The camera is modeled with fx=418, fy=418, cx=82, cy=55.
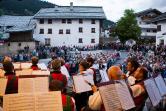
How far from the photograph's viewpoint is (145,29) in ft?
322

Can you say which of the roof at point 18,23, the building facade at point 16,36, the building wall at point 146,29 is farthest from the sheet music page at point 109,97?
the building wall at point 146,29

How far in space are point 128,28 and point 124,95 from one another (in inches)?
2833

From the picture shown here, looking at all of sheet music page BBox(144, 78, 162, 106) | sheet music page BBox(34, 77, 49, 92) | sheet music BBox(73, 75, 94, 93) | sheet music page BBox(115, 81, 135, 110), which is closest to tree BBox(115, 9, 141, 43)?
sheet music BBox(73, 75, 94, 93)

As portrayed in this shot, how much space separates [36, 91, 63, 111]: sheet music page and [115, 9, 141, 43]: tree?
7158cm

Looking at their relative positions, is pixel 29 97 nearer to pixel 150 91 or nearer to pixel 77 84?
pixel 150 91

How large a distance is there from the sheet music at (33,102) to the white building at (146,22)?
90045mm

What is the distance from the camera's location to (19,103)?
5.52 m

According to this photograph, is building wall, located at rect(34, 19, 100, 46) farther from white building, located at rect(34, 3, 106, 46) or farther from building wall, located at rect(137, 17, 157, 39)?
building wall, located at rect(137, 17, 157, 39)

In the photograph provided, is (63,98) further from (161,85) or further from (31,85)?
(161,85)

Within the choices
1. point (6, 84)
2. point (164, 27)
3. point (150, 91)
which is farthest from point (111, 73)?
point (164, 27)

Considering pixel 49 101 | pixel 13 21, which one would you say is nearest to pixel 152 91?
pixel 49 101

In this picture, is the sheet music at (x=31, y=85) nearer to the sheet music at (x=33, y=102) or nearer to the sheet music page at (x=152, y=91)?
the sheet music at (x=33, y=102)

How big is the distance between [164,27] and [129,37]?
84.4ft

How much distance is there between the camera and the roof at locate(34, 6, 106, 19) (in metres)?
73.1
